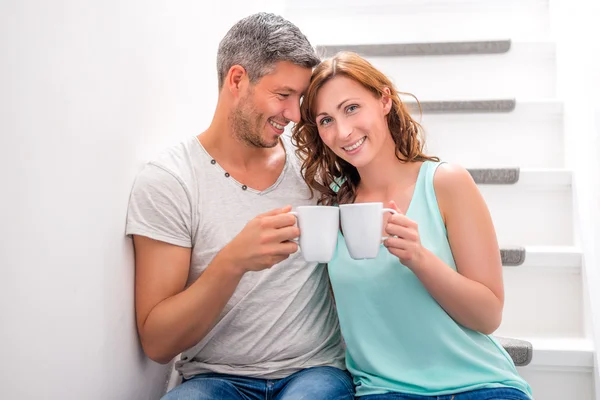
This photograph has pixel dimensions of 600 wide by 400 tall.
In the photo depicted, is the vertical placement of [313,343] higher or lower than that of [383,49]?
lower

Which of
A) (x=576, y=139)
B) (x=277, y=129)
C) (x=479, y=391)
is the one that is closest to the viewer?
(x=479, y=391)

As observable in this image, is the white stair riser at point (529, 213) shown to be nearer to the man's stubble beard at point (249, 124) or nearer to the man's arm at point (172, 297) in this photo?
the man's stubble beard at point (249, 124)

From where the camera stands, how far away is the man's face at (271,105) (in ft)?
4.51

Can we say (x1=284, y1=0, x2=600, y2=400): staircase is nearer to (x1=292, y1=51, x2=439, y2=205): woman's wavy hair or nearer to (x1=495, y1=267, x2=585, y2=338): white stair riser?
(x1=495, y1=267, x2=585, y2=338): white stair riser

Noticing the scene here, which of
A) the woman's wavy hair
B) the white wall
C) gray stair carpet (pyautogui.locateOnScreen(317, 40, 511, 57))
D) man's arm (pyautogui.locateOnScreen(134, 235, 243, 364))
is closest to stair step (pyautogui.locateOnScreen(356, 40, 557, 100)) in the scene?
gray stair carpet (pyautogui.locateOnScreen(317, 40, 511, 57))

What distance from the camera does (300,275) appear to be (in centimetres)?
136

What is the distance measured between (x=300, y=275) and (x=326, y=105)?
1.27 feet

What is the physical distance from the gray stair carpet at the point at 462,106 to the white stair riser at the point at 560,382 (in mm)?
926

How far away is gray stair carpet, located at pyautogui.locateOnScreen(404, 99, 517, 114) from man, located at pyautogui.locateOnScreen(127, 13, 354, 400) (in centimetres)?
82

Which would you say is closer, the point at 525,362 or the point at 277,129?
the point at 277,129

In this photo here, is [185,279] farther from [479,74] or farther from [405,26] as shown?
[405,26]

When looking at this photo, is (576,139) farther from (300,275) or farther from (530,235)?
(300,275)

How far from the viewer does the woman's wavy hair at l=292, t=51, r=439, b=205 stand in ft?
4.44

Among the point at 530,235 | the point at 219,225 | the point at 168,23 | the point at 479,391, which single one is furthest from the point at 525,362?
the point at 168,23
